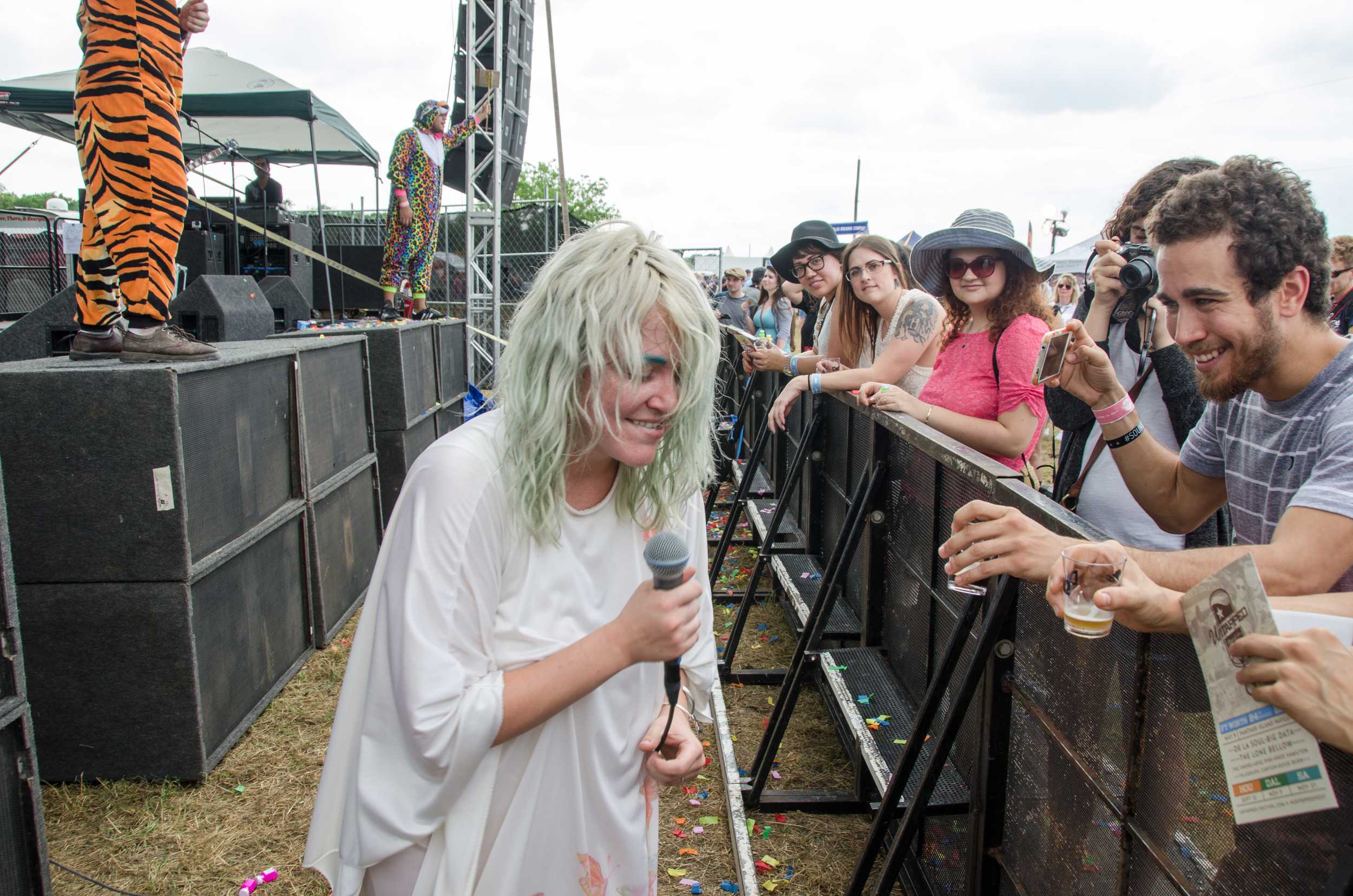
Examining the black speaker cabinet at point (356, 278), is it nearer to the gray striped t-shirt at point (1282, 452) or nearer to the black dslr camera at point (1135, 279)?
the black dslr camera at point (1135, 279)

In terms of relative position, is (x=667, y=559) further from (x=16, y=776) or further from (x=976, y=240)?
(x=976, y=240)

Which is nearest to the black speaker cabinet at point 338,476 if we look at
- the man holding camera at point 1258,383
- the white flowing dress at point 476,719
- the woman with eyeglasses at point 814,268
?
the woman with eyeglasses at point 814,268

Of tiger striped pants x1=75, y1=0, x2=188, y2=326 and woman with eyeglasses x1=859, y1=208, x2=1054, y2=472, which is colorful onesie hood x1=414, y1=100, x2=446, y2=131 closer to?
tiger striped pants x1=75, y1=0, x2=188, y2=326

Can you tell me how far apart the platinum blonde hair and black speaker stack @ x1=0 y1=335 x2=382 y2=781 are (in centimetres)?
234

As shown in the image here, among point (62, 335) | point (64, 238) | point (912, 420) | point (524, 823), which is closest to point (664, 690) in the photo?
point (524, 823)

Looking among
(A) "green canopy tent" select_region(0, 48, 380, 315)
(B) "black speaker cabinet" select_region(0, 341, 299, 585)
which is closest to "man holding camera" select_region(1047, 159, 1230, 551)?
(B) "black speaker cabinet" select_region(0, 341, 299, 585)

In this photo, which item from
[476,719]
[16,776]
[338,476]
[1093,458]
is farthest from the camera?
[338,476]

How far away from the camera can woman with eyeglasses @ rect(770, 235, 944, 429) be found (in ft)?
13.8

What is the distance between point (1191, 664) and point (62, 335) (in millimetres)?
6435

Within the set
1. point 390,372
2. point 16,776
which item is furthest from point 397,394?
point 16,776

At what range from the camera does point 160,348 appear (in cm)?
334

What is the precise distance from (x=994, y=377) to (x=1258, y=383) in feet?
5.23

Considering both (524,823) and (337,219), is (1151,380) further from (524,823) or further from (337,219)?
(337,219)

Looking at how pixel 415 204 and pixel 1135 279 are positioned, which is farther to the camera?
pixel 415 204
